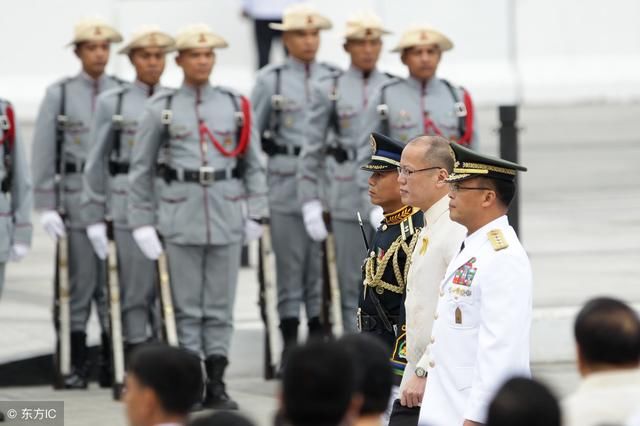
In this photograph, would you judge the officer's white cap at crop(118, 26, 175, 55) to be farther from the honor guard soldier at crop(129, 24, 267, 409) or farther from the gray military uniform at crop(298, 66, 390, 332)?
the gray military uniform at crop(298, 66, 390, 332)

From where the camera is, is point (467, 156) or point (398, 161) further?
point (398, 161)

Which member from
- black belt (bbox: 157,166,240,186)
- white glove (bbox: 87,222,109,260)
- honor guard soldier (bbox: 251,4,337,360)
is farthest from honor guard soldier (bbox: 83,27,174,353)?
honor guard soldier (bbox: 251,4,337,360)

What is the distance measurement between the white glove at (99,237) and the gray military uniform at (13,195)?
0.60 m

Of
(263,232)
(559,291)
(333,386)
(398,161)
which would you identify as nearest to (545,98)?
(559,291)

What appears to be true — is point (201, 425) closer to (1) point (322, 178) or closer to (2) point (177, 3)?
(1) point (322, 178)

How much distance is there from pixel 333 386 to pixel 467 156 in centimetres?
204

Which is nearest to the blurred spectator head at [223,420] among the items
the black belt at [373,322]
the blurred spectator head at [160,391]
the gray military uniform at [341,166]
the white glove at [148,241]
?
the blurred spectator head at [160,391]

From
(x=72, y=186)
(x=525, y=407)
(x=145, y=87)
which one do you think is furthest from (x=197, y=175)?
(x=525, y=407)

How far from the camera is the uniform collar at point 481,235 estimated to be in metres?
5.93

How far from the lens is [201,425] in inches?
159

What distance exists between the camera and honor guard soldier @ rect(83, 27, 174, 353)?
32.2 ft

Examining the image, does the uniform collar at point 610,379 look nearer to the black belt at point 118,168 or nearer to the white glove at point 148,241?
the white glove at point 148,241

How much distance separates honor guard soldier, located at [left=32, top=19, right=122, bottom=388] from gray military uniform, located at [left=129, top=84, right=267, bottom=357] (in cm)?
A: 76

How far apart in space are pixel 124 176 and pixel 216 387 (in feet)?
4.58
